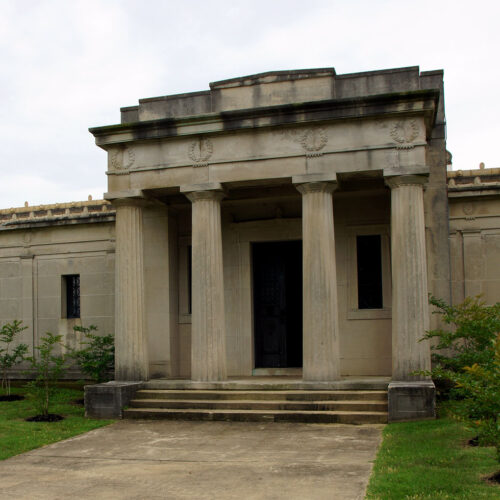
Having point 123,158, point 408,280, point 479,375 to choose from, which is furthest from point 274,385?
point 479,375

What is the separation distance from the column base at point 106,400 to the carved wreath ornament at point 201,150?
6046 mm

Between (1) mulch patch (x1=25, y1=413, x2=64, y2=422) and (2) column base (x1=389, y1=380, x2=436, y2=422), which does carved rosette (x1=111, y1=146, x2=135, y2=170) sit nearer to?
(1) mulch patch (x1=25, y1=413, x2=64, y2=422)

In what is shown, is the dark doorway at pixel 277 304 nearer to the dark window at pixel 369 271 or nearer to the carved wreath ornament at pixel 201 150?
the dark window at pixel 369 271

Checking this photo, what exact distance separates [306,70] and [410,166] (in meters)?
3.96

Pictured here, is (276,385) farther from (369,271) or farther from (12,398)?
(12,398)

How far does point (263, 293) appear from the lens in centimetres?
2041

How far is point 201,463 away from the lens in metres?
Result: 11.3

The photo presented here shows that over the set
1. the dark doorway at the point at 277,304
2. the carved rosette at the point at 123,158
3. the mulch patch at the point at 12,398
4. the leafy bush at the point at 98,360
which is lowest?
the mulch patch at the point at 12,398

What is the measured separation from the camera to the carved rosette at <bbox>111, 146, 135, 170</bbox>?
18.1m

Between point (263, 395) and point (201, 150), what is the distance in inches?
252

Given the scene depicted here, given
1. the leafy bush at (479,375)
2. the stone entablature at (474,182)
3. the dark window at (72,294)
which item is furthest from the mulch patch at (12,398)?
the stone entablature at (474,182)

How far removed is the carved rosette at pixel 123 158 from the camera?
18094mm

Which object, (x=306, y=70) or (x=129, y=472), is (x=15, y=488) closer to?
(x=129, y=472)

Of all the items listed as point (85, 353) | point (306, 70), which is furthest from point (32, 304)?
point (306, 70)
